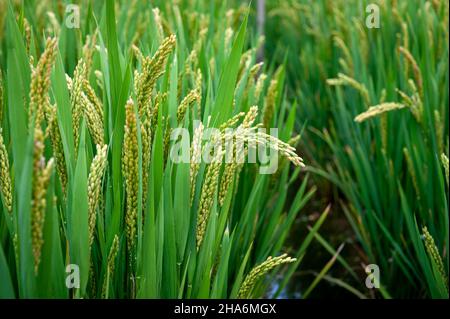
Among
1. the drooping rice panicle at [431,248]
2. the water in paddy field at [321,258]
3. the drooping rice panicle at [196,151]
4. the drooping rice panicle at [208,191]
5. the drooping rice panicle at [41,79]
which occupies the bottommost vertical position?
the water in paddy field at [321,258]

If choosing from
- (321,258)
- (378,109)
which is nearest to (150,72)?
(378,109)

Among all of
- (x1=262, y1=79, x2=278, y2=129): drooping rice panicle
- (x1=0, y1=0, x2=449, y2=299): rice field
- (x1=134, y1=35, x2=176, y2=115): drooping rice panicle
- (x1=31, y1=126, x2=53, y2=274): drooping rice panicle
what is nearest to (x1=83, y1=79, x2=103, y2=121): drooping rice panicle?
(x1=0, y1=0, x2=449, y2=299): rice field

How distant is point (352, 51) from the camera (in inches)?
124

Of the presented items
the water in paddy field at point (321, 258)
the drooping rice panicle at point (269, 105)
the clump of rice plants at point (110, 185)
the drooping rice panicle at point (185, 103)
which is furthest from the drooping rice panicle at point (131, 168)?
the water in paddy field at point (321, 258)

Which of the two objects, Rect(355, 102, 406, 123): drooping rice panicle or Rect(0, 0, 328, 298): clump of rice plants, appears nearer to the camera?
Rect(0, 0, 328, 298): clump of rice plants

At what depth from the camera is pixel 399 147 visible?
98.3 inches

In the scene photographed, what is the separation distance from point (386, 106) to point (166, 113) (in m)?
0.90

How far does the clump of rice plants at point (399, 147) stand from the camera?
88.4 inches

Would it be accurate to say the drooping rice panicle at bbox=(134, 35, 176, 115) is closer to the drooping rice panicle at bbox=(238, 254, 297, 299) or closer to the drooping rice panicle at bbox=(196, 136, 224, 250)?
the drooping rice panicle at bbox=(196, 136, 224, 250)

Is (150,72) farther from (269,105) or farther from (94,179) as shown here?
(269,105)

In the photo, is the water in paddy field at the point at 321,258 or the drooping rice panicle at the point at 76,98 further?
the water in paddy field at the point at 321,258

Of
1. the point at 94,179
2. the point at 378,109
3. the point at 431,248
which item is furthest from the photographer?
the point at 378,109

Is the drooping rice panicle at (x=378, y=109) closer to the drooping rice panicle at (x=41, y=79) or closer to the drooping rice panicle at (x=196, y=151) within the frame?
the drooping rice panicle at (x=196, y=151)

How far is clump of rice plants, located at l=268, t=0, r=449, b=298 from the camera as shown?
7.37ft
